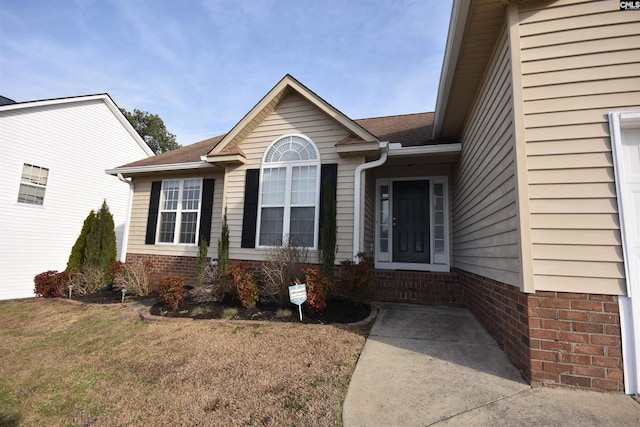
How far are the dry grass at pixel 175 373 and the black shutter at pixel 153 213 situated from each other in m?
3.38

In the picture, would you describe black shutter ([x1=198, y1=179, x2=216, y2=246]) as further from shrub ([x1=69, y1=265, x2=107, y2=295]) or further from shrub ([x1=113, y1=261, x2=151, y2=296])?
shrub ([x1=69, y1=265, x2=107, y2=295])

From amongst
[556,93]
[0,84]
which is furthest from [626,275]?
[0,84]

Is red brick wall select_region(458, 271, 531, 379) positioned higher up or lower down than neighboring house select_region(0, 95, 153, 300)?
lower down

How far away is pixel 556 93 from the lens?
9.23ft

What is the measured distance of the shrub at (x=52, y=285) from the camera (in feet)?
23.9

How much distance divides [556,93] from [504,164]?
787mm

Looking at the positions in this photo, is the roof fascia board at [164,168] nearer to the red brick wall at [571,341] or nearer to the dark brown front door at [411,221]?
the dark brown front door at [411,221]

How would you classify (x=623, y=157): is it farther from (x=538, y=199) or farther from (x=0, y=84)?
(x=0, y=84)

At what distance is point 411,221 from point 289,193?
9.74 ft

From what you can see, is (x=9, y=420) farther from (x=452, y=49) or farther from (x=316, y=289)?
(x=452, y=49)

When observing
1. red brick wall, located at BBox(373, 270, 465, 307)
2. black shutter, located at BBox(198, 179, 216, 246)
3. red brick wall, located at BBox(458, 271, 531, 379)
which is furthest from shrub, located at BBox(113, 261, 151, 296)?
red brick wall, located at BBox(458, 271, 531, 379)

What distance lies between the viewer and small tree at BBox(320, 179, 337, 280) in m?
5.40

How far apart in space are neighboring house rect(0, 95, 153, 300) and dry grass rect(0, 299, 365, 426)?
5373mm

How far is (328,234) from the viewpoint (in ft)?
17.9
